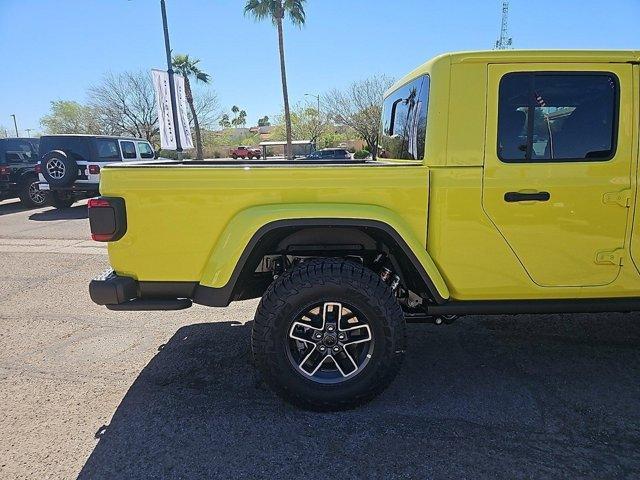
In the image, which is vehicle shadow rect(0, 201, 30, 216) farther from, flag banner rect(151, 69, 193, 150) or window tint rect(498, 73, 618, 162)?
window tint rect(498, 73, 618, 162)

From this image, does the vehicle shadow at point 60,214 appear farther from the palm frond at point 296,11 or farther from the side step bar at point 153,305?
the palm frond at point 296,11

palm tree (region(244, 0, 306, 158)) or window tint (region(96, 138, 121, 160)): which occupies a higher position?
palm tree (region(244, 0, 306, 158))

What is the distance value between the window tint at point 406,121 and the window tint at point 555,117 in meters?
0.46

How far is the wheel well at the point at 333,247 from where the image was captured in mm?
2410

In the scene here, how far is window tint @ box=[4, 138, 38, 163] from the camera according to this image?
471 inches

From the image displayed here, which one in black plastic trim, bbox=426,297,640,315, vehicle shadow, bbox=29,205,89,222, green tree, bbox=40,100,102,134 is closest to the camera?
black plastic trim, bbox=426,297,640,315

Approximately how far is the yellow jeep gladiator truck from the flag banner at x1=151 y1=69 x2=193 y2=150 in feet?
34.5

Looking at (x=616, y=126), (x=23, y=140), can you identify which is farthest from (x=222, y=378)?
(x=23, y=140)

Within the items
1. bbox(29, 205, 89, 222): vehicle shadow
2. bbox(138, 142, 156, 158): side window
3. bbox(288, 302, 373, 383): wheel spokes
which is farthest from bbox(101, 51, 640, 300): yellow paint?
bbox(138, 142, 156, 158): side window

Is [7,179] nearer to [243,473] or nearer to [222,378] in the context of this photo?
[222,378]

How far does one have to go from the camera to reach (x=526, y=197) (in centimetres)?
244

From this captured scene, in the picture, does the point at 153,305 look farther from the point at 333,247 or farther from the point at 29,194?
the point at 29,194

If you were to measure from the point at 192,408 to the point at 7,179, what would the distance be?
40.8 feet

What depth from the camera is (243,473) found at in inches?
82.4
